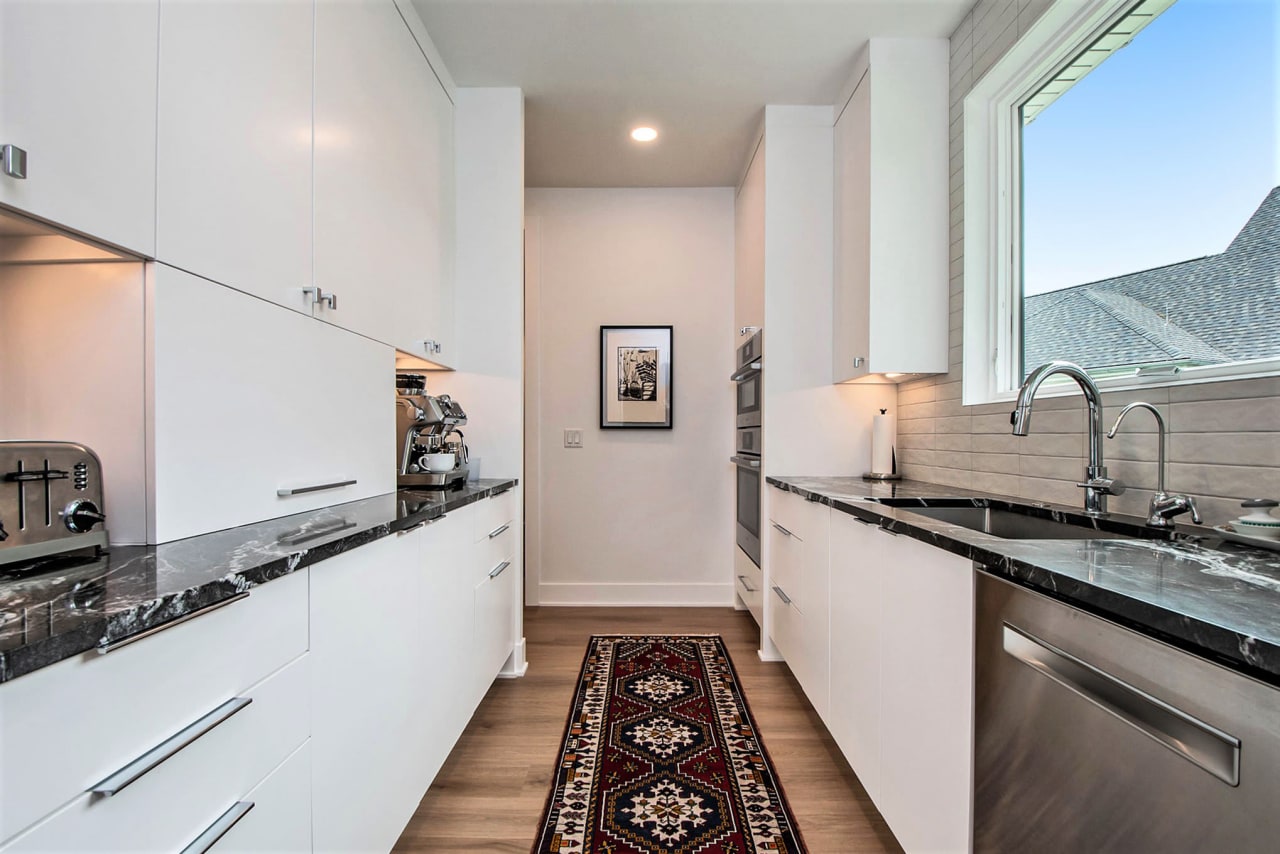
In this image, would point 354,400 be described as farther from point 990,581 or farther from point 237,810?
point 990,581

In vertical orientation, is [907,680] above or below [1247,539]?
below

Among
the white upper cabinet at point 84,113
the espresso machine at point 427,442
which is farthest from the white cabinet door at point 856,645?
the white upper cabinet at point 84,113

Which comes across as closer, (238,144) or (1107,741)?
(1107,741)

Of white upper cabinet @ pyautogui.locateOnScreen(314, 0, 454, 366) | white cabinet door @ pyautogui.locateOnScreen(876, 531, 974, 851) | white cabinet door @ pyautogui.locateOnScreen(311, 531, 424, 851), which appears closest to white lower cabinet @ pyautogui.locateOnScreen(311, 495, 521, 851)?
white cabinet door @ pyautogui.locateOnScreen(311, 531, 424, 851)

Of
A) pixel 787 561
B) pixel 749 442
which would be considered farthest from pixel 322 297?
pixel 749 442

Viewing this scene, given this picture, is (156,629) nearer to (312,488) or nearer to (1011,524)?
(312,488)

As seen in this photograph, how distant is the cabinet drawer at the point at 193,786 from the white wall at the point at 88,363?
14.9 inches

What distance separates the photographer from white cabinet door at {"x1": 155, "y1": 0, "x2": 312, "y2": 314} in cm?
101

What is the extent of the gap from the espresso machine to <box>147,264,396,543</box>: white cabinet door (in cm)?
44

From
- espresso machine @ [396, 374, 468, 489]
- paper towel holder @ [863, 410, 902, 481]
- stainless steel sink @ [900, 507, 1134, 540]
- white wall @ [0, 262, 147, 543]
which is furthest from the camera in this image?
paper towel holder @ [863, 410, 902, 481]

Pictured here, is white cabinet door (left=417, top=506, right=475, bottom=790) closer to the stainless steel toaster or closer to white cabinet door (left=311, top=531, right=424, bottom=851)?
white cabinet door (left=311, top=531, right=424, bottom=851)

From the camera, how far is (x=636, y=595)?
3.63 meters

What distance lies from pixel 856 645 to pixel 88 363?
1.81 metres

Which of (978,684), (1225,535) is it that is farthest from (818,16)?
(978,684)
